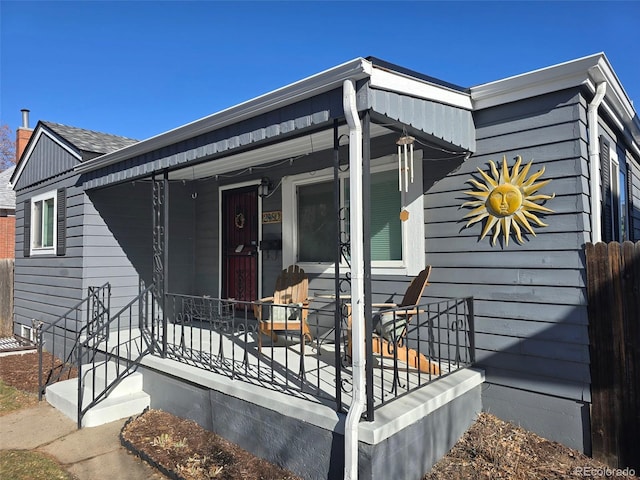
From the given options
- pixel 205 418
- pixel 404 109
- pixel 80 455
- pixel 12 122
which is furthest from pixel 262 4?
pixel 12 122

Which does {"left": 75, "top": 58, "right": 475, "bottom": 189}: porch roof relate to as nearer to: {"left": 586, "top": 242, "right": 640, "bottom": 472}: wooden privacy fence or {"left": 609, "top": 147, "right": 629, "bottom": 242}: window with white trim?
{"left": 586, "top": 242, "right": 640, "bottom": 472}: wooden privacy fence

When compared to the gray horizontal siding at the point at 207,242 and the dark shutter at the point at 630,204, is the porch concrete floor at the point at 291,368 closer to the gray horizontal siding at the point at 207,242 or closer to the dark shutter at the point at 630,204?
the gray horizontal siding at the point at 207,242

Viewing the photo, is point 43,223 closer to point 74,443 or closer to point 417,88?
point 74,443

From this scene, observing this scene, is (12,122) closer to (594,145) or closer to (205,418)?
(205,418)

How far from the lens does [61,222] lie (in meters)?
6.72

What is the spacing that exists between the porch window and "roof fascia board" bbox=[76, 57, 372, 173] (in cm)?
353

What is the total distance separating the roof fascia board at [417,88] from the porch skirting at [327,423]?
2.15m

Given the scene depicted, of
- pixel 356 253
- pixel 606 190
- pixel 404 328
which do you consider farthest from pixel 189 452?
pixel 606 190

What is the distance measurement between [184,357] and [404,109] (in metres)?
3.18

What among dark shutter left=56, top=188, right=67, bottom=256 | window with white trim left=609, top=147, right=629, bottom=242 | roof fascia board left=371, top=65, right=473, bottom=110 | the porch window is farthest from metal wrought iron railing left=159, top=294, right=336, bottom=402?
the porch window

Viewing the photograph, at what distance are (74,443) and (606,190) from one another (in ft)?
18.3

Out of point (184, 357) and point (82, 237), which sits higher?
point (82, 237)

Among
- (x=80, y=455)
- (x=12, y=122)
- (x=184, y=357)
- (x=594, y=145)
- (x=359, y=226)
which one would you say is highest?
(x=12, y=122)

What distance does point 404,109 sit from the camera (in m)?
2.82
